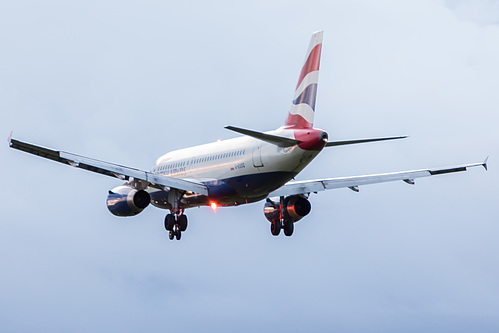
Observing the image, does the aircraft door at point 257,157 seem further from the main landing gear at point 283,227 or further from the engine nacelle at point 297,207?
the main landing gear at point 283,227

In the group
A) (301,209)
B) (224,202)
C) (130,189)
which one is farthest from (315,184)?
(130,189)

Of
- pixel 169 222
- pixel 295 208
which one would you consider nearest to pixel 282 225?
pixel 295 208

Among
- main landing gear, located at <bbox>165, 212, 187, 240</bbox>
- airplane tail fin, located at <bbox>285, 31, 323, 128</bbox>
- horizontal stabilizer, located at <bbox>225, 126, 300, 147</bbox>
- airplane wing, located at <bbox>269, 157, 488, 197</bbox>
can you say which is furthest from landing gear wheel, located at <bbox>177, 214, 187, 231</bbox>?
airplane tail fin, located at <bbox>285, 31, 323, 128</bbox>

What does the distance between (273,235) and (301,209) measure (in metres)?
2.23

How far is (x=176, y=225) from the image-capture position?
49375mm

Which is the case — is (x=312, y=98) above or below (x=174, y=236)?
above

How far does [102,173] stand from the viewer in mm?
44844

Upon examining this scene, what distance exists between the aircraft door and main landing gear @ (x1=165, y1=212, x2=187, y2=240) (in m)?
6.32

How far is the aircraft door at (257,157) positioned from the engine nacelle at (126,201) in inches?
267

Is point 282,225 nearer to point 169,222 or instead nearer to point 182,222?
point 182,222

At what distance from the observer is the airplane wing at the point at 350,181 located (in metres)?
50.1

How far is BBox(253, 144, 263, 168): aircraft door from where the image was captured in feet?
149

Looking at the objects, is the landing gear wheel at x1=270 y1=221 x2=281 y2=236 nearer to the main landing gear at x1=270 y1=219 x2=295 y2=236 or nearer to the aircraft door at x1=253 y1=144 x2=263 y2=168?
the main landing gear at x1=270 y1=219 x2=295 y2=236

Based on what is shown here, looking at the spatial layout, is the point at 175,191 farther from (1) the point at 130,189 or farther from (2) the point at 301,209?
(2) the point at 301,209
